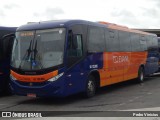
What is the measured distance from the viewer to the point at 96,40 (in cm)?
1480

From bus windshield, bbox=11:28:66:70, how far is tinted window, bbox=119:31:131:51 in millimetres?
5775

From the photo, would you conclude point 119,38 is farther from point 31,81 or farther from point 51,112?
point 51,112

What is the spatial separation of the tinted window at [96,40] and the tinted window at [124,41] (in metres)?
2.44

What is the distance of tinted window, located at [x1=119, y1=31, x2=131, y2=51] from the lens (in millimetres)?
17766

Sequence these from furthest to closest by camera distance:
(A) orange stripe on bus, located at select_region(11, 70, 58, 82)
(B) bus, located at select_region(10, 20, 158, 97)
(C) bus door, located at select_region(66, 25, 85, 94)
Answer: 1. (C) bus door, located at select_region(66, 25, 85, 94)
2. (B) bus, located at select_region(10, 20, 158, 97)
3. (A) orange stripe on bus, located at select_region(11, 70, 58, 82)

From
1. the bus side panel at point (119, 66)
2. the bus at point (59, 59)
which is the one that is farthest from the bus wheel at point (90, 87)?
the bus side panel at point (119, 66)

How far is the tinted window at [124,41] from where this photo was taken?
17766 mm

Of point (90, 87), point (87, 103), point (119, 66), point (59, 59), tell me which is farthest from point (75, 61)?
point (119, 66)

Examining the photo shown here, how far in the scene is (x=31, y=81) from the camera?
1241 cm

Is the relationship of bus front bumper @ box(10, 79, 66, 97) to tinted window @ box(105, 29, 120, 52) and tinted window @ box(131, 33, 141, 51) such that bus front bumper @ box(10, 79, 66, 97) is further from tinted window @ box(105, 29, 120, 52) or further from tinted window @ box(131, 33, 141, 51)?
tinted window @ box(131, 33, 141, 51)

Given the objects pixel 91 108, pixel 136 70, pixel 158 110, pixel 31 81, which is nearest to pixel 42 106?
pixel 31 81

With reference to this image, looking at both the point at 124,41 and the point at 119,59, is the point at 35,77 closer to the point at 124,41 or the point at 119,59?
the point at 119,59

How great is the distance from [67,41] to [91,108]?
243 cm

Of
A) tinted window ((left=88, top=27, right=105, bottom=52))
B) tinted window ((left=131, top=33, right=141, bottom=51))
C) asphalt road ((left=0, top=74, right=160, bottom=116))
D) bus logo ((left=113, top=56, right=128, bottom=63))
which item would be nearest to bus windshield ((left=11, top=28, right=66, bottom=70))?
asphalt road ((left=0, top=74, right=160, bottom=116))
